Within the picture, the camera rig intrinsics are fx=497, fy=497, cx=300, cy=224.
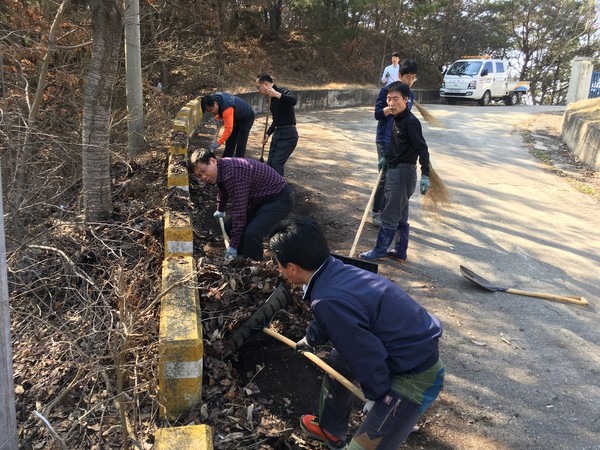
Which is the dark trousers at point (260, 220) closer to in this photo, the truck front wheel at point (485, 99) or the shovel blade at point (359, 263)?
the shovel blade at point (359, 263)

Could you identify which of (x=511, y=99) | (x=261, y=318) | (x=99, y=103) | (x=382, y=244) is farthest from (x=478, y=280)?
(x=511, y=99)

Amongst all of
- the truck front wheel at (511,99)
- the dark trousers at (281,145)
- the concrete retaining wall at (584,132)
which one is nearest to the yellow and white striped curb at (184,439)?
the dark trousers at (281,145)

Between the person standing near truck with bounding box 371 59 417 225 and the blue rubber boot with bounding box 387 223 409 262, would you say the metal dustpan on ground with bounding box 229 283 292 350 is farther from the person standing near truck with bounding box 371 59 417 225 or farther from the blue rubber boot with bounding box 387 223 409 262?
the person standing near truck with bounding box 371 59 417 225

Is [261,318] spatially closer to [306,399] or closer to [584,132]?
[306,399]

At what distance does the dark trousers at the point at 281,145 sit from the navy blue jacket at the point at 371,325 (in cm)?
453

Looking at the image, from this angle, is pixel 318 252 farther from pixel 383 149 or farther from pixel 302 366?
pixel 383 149

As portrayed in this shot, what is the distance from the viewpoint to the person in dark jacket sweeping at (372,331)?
208cm

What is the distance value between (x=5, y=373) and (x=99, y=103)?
3425mm

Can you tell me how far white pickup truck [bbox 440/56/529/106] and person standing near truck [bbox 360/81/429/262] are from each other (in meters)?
17.1

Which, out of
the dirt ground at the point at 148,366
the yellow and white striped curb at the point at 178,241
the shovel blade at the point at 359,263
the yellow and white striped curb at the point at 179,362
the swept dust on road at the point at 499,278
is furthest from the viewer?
the yellow and white striped curb at the point at 178,241

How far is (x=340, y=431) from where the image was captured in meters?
2.80

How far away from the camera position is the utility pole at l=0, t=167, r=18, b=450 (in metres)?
2.22

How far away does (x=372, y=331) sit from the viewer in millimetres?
2133

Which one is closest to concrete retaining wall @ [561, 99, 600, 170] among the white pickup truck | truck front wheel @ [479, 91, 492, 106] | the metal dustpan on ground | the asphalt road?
the asphalt road
